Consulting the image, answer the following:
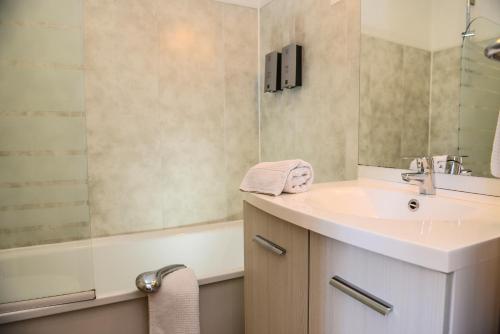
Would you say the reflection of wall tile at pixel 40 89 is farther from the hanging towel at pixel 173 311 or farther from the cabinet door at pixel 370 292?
the cabinet door at pixel 370 292

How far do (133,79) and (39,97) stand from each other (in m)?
0.76

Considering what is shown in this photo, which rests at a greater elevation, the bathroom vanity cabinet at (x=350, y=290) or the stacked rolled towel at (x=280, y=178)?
the stacked rolled towel at (x=280, y=178)

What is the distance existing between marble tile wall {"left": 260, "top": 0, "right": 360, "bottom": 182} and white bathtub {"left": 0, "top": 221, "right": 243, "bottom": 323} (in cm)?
76

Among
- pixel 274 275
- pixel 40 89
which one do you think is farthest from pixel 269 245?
pixel 40 89

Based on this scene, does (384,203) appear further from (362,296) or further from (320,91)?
(320,91)

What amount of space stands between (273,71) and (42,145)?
4.63ft

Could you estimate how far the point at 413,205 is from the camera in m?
1.09

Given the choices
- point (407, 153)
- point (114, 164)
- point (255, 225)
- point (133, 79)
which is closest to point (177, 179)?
point (114, 164)

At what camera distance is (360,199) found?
1231 millimetres

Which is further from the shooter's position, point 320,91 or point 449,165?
point 320,91

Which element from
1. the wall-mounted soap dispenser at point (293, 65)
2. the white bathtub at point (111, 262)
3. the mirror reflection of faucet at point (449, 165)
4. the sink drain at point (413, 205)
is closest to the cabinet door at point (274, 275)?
the white bathtub at point (111, 262)

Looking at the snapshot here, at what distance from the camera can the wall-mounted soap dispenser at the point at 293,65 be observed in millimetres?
1973

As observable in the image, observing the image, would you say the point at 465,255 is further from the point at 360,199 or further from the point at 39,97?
the point at 39,97

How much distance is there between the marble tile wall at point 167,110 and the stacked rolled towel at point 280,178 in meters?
1.24
